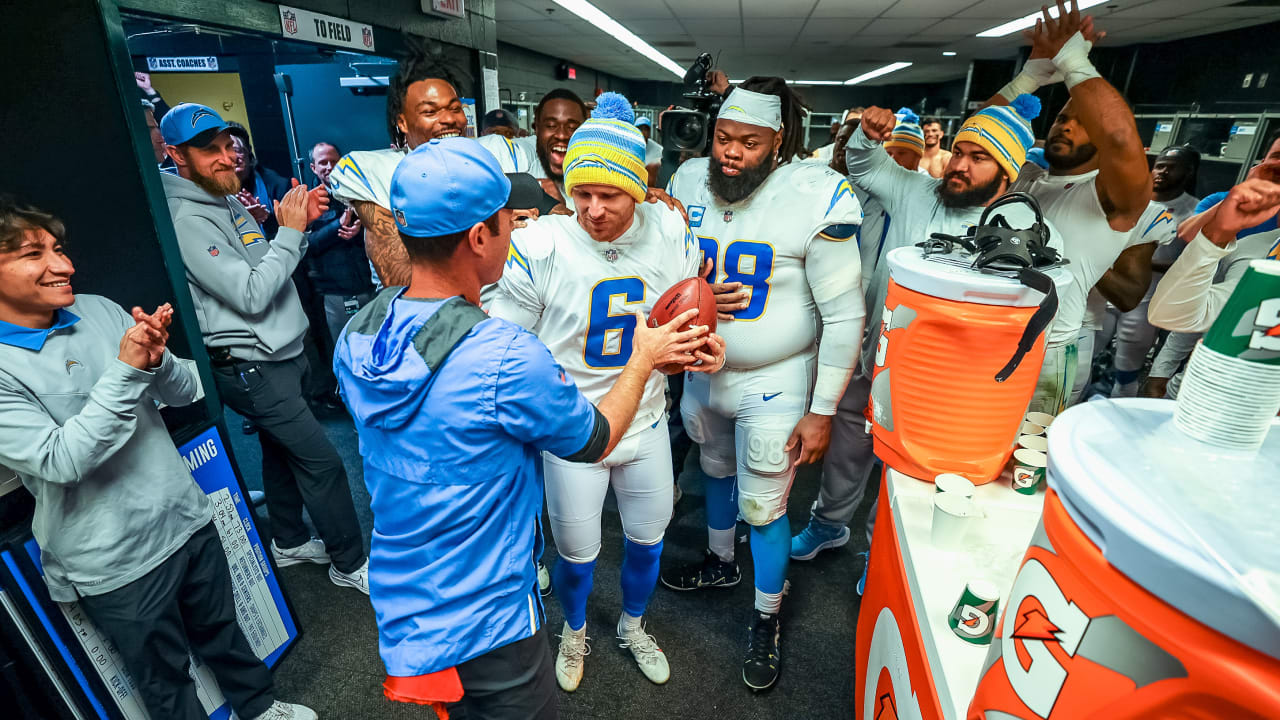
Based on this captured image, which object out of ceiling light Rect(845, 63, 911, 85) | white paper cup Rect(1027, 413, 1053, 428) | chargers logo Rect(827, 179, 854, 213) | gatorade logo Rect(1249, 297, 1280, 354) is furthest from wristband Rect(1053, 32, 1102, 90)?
ceiling light Rect(845, 63, 911, 85)

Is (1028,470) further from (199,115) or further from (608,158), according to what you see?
(199,115)

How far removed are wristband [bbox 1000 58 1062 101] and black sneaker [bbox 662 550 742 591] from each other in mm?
2056

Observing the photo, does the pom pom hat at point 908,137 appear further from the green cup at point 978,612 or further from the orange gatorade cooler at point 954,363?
the green cup at point 978,612

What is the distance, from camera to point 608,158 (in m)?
1.58

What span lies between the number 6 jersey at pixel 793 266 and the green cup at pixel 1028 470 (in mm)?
639

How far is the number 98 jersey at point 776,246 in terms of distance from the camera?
181 cm

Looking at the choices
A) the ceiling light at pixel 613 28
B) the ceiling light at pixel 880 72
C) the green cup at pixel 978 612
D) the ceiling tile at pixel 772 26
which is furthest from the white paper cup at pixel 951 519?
the ceiling light at pixel 880 72

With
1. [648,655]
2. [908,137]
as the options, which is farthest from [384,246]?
[908,137]

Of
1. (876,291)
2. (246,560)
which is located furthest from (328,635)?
(876,291)

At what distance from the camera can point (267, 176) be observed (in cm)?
396

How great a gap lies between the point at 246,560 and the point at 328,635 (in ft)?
1.62

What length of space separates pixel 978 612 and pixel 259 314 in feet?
7.76

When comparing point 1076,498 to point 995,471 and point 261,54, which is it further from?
point 261,54

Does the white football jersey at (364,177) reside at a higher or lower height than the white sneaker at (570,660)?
higher
